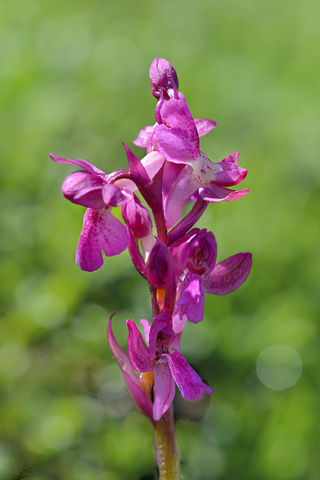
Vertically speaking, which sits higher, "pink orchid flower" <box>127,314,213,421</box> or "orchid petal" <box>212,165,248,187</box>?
"orchid petal" <box>212,165,248,187</box>

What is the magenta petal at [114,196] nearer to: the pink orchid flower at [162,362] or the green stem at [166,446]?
the pink orchid flower at [162,362]

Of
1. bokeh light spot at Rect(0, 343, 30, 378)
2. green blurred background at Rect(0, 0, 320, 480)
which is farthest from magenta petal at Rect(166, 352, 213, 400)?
bokeh light spot at Rect(0, 343, 30, 378)

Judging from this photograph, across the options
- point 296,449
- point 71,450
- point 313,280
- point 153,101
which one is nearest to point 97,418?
point 71,450

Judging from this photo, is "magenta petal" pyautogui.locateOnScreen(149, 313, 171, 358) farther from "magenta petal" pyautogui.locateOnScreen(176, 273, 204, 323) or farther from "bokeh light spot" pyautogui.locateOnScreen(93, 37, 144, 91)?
"bokeh light spot" pyautogui.locateOnScreen(93, 37, 144, 91)

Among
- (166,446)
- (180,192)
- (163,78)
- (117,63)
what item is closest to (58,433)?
(166,446)

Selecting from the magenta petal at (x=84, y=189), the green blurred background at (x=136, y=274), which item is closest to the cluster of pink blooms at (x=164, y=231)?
the magenta petal at (x=84, y=189)

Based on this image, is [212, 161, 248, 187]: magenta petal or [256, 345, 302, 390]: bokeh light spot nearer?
[212, 161, 248, 187]: magenta petal

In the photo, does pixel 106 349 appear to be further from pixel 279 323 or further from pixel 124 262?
pixel 279 323

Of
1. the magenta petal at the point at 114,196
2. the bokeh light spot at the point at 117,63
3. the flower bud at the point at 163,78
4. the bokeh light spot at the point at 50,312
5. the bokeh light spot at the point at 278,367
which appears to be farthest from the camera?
the bokeh light spot at the point at 117,63
